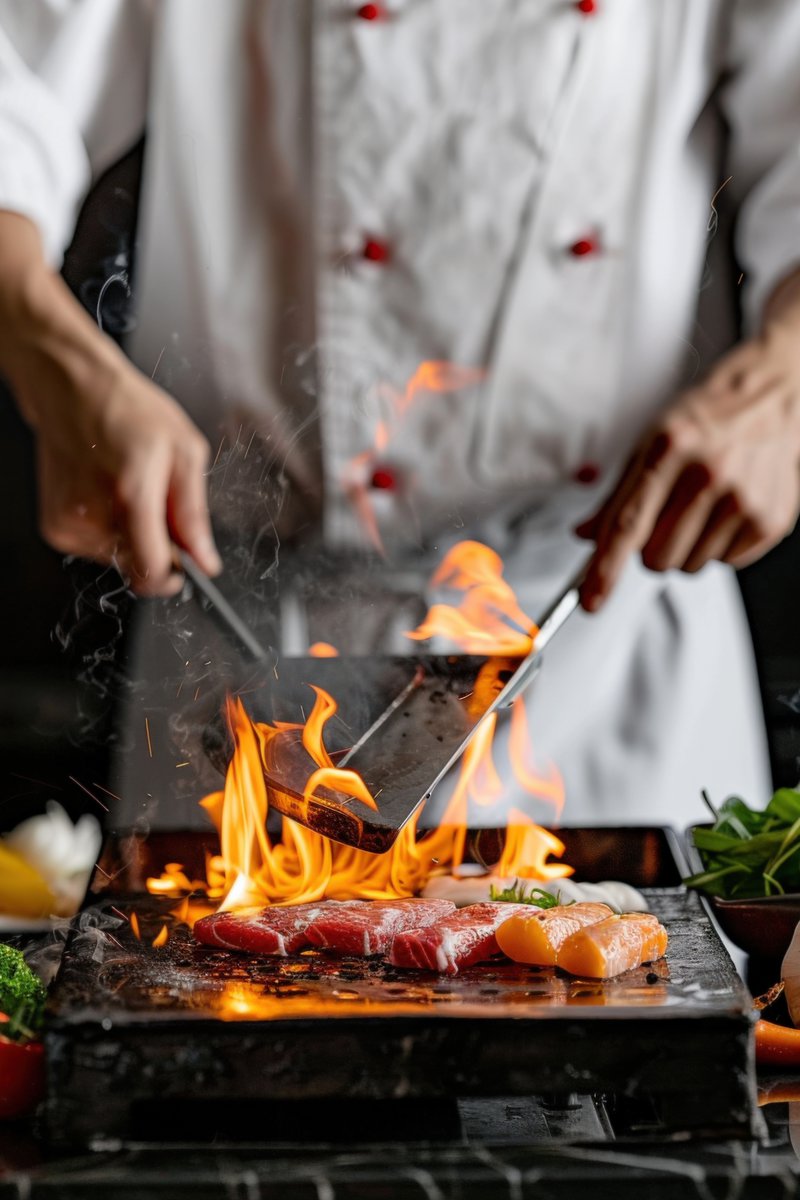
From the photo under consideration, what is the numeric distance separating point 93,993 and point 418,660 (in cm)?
65

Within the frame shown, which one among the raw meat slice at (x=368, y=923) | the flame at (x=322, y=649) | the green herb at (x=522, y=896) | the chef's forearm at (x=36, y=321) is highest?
the chef's forearm at (x=36, y=321)

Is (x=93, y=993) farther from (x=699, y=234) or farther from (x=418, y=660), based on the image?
(x=699, y=234)

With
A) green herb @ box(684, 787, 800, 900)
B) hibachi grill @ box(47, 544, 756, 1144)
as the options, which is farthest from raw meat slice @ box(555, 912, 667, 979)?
green herb @ box(684, 787, 800, 900)

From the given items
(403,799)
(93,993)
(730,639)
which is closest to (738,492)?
(730,639)

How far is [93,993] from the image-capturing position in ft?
4.16

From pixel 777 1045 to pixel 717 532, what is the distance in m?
0.86

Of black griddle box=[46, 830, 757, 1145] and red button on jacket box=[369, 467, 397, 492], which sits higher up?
black griddle box=[46, 830, 757, 1145]

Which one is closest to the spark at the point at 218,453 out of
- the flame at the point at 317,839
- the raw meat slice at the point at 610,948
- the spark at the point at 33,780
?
the flame at the point at 317,839

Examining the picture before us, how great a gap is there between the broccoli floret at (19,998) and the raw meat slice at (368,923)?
29 cm

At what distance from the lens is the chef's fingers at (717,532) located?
6.50 ft

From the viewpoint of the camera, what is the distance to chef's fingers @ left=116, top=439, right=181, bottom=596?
5.55 feet

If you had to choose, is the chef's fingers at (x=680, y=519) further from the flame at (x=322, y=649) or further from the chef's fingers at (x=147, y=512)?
the chef's fingers at (x=147, y=512)

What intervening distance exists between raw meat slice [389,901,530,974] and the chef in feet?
2.40

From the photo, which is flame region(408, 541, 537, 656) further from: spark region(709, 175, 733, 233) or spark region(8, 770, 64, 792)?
spark region(8, 770, 64, 792)
